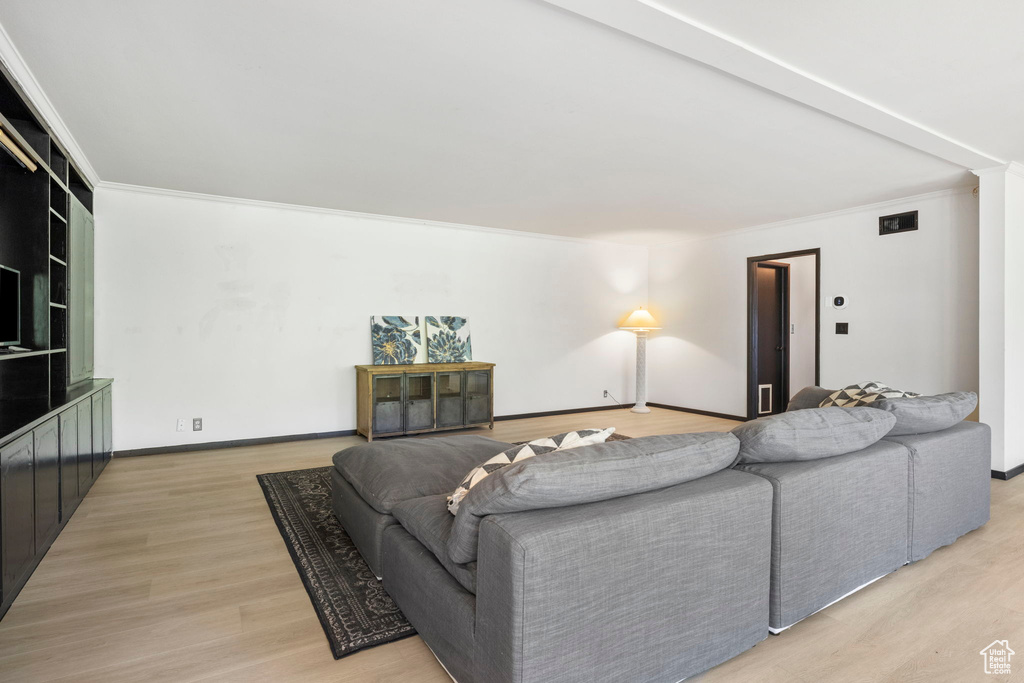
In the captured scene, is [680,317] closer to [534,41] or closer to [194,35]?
[534,41]

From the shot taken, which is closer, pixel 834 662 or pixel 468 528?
pixel 468 528

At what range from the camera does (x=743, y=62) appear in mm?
2465

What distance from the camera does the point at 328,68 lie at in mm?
2607

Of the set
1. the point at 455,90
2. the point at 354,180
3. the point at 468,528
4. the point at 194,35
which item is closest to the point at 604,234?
the point at 354,180

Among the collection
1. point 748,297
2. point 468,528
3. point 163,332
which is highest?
point 748,297

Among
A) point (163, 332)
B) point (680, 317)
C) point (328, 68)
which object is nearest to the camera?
point (328, 68)

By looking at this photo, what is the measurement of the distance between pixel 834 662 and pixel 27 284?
168 inches

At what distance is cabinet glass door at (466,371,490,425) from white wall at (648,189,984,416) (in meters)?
2.82

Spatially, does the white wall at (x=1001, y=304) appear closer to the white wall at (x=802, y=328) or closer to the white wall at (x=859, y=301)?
the white wall at (x=859, y=301)

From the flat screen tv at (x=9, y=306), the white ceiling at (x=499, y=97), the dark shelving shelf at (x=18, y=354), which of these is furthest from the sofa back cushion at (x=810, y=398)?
the flat screen tv at (x=9, y=306)

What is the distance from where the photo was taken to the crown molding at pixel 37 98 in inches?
96.3

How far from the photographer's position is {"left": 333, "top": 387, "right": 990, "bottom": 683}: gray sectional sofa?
4.68ft

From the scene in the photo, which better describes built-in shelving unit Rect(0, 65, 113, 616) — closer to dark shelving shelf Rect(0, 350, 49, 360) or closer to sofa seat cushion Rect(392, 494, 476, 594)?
dark shelving shelf Rect(0, 350, 49, 360)

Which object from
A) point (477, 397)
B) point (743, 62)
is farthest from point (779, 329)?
point (743, 62)
